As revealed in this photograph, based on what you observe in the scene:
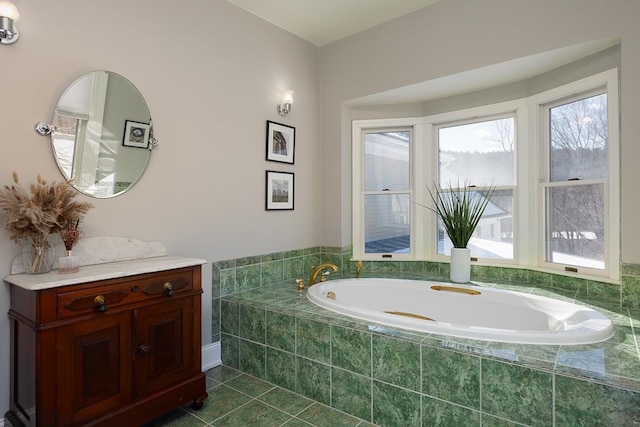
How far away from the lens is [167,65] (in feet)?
8.01

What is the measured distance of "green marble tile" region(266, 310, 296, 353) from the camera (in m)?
2.27

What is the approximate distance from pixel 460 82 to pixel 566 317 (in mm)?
A: 1947

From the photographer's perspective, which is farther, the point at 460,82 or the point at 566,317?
the point at 460,82

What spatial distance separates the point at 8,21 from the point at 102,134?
635mm

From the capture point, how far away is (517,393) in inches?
59.6

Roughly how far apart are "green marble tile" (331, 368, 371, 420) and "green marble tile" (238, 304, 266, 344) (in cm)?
61

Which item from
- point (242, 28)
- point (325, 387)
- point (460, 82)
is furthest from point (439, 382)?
point (242, 28)

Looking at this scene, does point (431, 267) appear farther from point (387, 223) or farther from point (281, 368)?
point (281, 368)

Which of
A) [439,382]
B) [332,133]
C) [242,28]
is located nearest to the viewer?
[439,382]

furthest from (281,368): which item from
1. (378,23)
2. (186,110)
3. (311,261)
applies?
(378,23)

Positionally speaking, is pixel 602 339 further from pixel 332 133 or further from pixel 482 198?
pixel 332 133

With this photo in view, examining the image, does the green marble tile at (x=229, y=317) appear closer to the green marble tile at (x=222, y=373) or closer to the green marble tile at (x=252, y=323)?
the green marble tile at (x=252, y=323)

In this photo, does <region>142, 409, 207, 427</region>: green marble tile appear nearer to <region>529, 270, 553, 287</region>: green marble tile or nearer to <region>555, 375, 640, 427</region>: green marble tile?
<region>555, 375, 640, 427</region>: green marble tile

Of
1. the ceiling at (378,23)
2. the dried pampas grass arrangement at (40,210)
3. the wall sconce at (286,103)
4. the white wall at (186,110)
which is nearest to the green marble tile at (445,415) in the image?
the white wall at (186,110)
